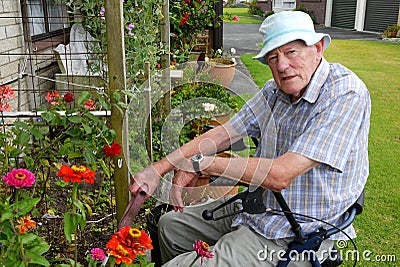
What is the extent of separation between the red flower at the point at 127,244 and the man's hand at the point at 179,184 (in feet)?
1.61

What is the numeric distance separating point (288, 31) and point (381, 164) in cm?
276

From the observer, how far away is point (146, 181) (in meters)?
1.41

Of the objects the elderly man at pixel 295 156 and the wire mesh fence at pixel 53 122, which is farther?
the wire mesh fence at pixel 53 122

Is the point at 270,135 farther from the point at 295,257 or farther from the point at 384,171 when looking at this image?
the point at 384,171

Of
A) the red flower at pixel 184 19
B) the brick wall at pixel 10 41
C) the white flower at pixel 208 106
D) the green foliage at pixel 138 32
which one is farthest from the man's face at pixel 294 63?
the red flower at pixel 184 19

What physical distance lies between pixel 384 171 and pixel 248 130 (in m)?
2.31

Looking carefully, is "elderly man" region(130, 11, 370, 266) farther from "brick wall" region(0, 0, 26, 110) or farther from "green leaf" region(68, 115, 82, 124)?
"brick wall" region(0, 0, 26, 110)

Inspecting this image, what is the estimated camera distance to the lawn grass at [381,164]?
8.59ft

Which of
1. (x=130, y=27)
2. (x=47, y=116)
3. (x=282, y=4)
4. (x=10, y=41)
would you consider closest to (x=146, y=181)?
(x=47, y=116)

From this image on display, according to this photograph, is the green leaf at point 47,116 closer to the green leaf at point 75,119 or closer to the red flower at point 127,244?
the green leaf at point 75,119

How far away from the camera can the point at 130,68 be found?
301 centimetres

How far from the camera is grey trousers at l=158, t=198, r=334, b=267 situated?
1.44 metres

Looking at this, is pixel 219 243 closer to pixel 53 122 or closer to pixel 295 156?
pixel 295 156

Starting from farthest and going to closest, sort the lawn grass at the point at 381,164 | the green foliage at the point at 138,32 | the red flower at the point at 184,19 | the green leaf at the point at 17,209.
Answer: the red flower at the point at 184,19, the green foliage at the point at 138,32, the lawn grass at the point at 381,164, the green leaf at the point at 17,209
